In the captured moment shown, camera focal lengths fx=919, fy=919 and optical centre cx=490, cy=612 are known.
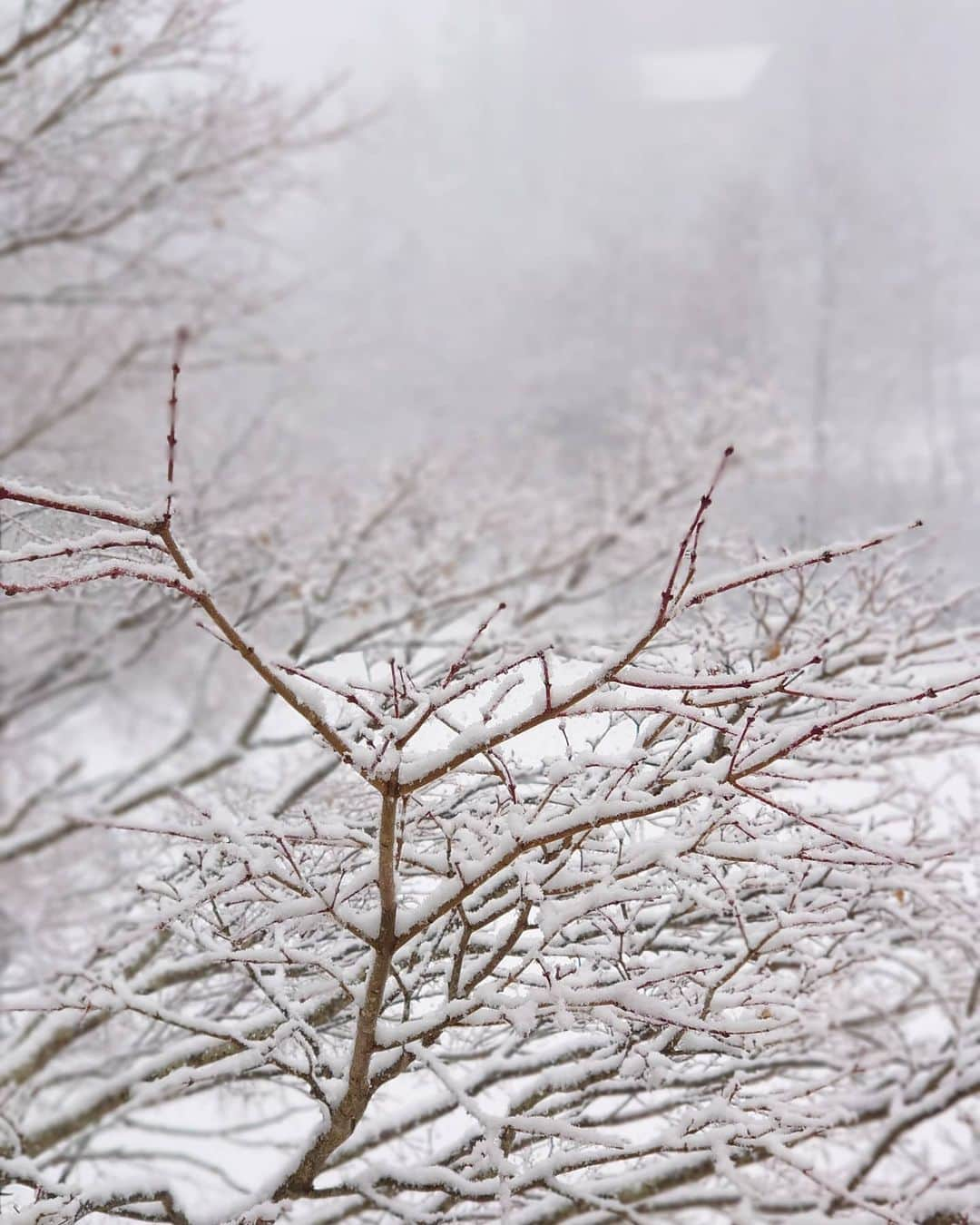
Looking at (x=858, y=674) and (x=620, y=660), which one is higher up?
(x=858, y=674)

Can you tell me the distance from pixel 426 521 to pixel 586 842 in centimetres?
450

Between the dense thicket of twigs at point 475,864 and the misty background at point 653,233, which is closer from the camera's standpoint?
the dense thicket of twigs at point 475,864

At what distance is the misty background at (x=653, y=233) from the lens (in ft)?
50.1

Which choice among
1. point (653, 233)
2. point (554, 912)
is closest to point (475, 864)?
point (554, 912)

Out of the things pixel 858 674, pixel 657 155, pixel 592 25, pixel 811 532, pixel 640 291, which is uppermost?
pixel 592 25

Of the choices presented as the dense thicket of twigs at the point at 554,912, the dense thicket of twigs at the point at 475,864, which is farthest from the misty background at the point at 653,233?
the dense thicket of twigs at the point at 554,912

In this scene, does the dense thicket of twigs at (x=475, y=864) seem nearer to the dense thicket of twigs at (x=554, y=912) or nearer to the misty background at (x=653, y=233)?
the dense thicket of twigs at (x=554, y=912)

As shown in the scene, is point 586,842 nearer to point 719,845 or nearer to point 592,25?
point 719,845

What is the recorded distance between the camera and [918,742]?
9.55 feet

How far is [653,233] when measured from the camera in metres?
18.9

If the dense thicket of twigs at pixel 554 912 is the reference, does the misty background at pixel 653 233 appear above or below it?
above

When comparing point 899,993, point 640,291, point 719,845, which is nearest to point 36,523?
point 719,845

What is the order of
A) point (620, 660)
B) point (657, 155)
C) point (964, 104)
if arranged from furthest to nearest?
point (657, 155) < point (964, 104) < point (620, 660)

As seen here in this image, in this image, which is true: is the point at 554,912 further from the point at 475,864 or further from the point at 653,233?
the point at 653,233
